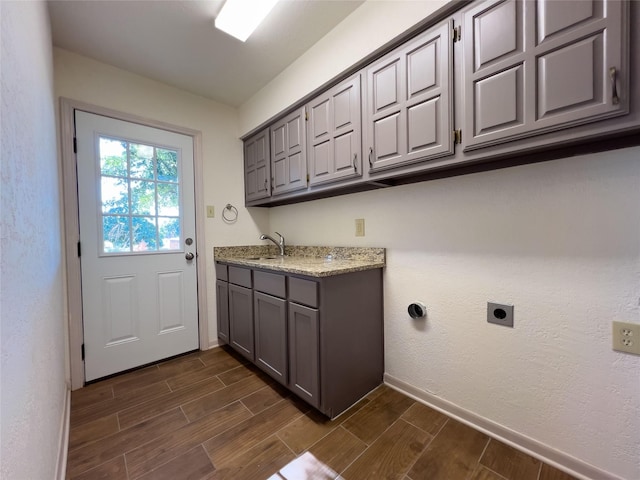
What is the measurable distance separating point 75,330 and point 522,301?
277cm

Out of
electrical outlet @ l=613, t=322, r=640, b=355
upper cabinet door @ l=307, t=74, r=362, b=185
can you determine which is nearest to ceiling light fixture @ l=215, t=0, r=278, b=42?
upper cabinet door @ l=307, t=74, r=362, b=185

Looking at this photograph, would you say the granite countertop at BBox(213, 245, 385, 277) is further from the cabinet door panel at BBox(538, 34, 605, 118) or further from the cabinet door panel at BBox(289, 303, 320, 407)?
the cabinet door panel at BBox(538, 34, 605, 118)

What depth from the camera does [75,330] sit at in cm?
184

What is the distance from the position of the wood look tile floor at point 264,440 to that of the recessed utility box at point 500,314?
1.94ft

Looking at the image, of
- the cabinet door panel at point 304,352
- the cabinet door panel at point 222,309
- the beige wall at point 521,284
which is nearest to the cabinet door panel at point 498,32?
the beige wall at point 521,284

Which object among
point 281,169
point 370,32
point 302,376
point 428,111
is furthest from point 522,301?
point 281,169

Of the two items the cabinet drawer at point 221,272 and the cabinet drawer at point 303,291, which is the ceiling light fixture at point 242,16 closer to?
the cabinet drawer at point 303,291

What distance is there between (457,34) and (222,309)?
8.16ft

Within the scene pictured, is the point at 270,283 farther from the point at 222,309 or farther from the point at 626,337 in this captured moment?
the point at 626,337

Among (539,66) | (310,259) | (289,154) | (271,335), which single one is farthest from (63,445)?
(539,66)

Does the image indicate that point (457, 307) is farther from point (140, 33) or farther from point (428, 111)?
point (140, 33)

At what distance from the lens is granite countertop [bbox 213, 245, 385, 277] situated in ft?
5.02

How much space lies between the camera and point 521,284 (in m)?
1.25

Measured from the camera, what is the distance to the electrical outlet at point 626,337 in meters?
1.00
